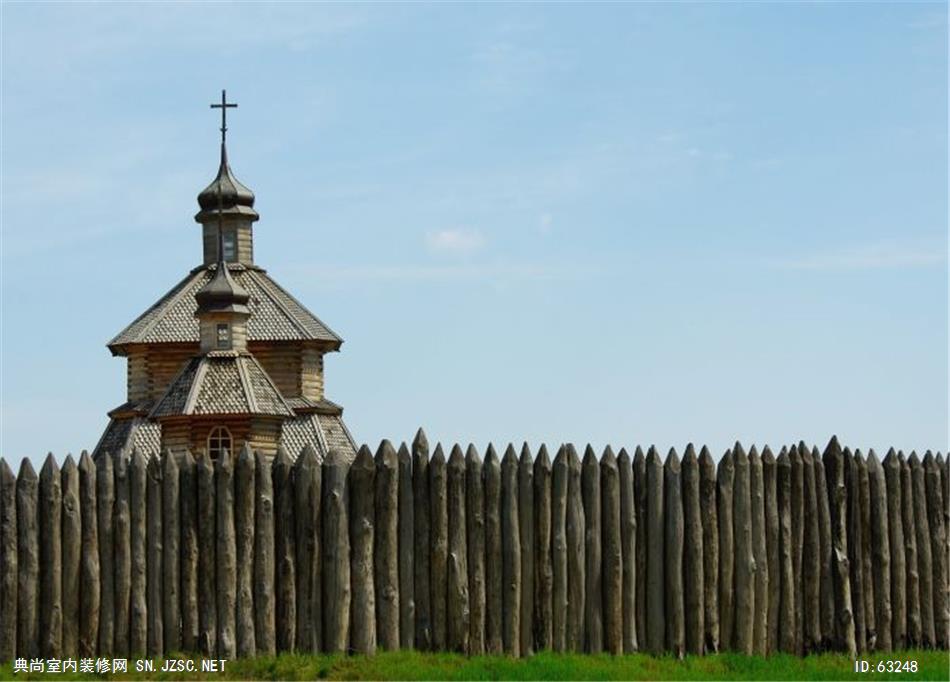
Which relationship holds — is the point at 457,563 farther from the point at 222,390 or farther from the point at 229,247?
the point at 229,247

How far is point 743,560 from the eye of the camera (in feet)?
50.9

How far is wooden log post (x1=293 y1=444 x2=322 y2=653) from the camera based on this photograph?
47.9 ft

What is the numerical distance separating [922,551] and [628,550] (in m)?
3.19

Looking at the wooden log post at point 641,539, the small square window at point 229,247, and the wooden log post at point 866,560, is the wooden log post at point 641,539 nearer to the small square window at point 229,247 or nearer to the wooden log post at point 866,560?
the wooden log post at point 866,560

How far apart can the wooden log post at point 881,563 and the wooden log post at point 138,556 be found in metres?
6.65

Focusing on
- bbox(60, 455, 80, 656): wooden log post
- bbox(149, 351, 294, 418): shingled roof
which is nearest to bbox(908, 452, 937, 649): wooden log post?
bbox(60, 455, 80, 656): wooden log post

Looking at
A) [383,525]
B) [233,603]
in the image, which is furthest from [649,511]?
[233,603]

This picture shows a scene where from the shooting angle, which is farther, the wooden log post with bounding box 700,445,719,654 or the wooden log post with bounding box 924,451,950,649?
the wooden log post with bounding box 924,451,950,649

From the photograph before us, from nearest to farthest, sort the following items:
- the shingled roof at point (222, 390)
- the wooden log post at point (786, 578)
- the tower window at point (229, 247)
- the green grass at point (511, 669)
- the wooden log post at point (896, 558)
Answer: the green grass at point (511, 669), the wooden log post at point (786, 578), the wooden log post at point (896, 558), the shingled roof at point (222, 390), the tower window at point (229, 247)

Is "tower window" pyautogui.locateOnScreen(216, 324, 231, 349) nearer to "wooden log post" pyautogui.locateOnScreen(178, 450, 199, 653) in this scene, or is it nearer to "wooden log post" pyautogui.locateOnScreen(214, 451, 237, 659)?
"wooden log post" pyautogui.locateOnScreen(178, 450, 199, 653)

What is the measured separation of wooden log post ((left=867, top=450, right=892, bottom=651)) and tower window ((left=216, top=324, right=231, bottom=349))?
1276 inches

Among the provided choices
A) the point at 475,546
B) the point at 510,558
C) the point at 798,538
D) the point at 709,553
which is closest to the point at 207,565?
the point at 475,546

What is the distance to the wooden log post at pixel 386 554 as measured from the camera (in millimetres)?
14672

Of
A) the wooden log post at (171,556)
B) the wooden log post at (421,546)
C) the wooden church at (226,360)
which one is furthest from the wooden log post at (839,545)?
the wooden church at (226,360)
